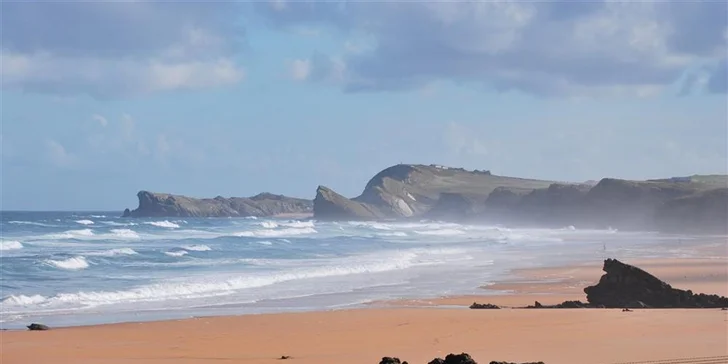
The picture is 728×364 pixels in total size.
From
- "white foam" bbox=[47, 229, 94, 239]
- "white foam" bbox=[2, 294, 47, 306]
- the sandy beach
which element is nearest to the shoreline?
the sandy beach

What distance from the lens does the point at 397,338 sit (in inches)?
484

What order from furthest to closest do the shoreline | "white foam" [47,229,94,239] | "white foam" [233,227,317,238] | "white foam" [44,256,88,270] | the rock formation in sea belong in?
the rock formation in sea, "white foam" [233,227,317,238], "white foam" [47,229,94,239], "white foam" [44,256,88,270], the shoreline

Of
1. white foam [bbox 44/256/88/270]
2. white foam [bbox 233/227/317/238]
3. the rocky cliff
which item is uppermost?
the rocky cliff

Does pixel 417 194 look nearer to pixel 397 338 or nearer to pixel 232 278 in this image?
pixel 232 278

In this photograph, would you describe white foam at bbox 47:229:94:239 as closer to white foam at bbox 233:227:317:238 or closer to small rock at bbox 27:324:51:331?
white foam at bbox 233:227:317:238

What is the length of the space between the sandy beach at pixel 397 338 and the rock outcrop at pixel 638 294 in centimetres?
105

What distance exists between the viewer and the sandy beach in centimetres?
1053

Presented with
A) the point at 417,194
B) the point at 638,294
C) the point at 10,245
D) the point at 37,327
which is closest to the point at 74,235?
the point at 10,245

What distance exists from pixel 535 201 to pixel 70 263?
87.6 metres

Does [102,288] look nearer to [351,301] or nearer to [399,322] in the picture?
[351,301]

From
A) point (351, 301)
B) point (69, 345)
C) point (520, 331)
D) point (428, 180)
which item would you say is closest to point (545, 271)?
point (351, 301)

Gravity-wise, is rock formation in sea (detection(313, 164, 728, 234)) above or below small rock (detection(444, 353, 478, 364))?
above

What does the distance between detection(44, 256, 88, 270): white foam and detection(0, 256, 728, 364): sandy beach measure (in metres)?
13.2

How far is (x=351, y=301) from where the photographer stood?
18.6 m
